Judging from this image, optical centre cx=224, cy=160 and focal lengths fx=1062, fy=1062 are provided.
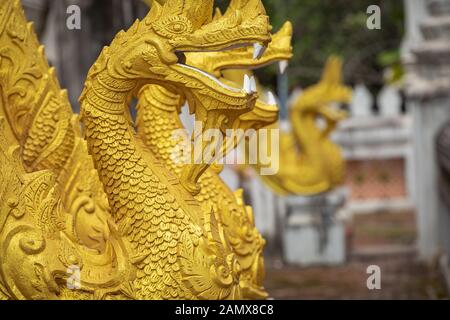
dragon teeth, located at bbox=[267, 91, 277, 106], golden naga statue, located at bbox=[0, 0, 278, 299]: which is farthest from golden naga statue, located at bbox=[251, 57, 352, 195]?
golden naga statue, located at bbox=[0, 0, 278, 299]

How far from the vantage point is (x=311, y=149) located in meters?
7.55

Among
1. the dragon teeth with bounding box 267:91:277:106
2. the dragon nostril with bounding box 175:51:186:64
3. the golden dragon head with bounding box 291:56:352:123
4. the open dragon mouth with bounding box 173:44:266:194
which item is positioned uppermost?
the golden dragon head with bounding box 291:56:352:123

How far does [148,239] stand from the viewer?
248 centimetres

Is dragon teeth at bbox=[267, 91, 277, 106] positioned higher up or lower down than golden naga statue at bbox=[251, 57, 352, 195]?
lower down

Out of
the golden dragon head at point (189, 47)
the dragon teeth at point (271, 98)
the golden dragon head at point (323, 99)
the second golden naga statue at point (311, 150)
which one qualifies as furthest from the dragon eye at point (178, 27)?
the golden dragon head at point (323, 99)

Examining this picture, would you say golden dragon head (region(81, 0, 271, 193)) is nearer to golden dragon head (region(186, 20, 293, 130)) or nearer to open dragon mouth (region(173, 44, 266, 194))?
open dragon mouth (region(173, 44, 266, 194))

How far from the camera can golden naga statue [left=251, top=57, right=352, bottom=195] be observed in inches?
294

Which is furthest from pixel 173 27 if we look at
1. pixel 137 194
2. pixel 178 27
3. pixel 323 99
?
pixel 323 99

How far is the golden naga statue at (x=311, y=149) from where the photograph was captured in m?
7.48

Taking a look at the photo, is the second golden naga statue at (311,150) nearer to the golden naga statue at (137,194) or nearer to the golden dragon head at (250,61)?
the golden dragon head at (250,61)

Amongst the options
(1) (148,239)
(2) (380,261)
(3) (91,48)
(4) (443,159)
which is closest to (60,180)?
(1) (148,239)

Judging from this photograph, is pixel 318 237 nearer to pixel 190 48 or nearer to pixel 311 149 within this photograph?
pixel 311 149

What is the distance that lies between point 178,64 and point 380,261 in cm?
544

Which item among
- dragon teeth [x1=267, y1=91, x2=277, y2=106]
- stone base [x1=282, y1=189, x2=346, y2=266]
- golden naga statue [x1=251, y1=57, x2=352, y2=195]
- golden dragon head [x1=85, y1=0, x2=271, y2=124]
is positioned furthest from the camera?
stone base [x1=282, y1=189, x2=346, y2=266]
